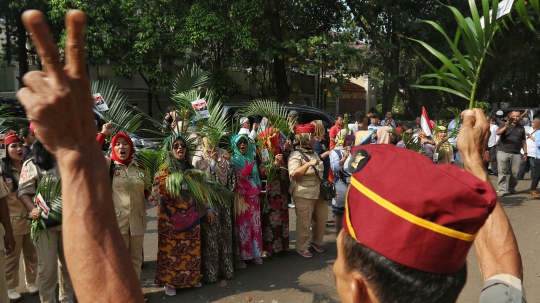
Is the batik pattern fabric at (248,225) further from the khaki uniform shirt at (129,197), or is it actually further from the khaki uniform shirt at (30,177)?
the khaki uniform shirt at (30,177)

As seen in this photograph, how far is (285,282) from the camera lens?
5.26 meters

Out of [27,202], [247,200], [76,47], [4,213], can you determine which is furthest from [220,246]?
[76,47]

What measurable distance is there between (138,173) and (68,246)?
11.8ft

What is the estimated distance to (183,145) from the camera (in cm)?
461

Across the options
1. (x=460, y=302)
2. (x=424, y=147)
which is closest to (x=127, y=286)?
(x=460, y=302)

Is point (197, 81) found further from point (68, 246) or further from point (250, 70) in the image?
point (250, 70)

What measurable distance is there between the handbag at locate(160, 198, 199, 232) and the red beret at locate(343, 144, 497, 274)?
3.87 meters

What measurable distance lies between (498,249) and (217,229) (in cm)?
386

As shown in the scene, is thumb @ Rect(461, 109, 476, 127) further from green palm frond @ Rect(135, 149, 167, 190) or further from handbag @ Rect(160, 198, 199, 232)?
handbag @ Rect(160, 198, 199, 232)

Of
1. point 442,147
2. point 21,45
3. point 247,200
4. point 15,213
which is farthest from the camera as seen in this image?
point 21,45

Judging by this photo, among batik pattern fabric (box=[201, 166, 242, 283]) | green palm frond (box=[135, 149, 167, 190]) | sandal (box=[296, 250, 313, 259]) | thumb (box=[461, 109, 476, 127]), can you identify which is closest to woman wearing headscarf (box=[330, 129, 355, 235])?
sandal (box=[296, 250, 313, 259])

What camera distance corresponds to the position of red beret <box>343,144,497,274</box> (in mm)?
1005

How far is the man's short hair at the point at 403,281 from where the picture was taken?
105 cm

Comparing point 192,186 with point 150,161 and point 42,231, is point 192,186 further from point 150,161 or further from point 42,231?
point 42,231
